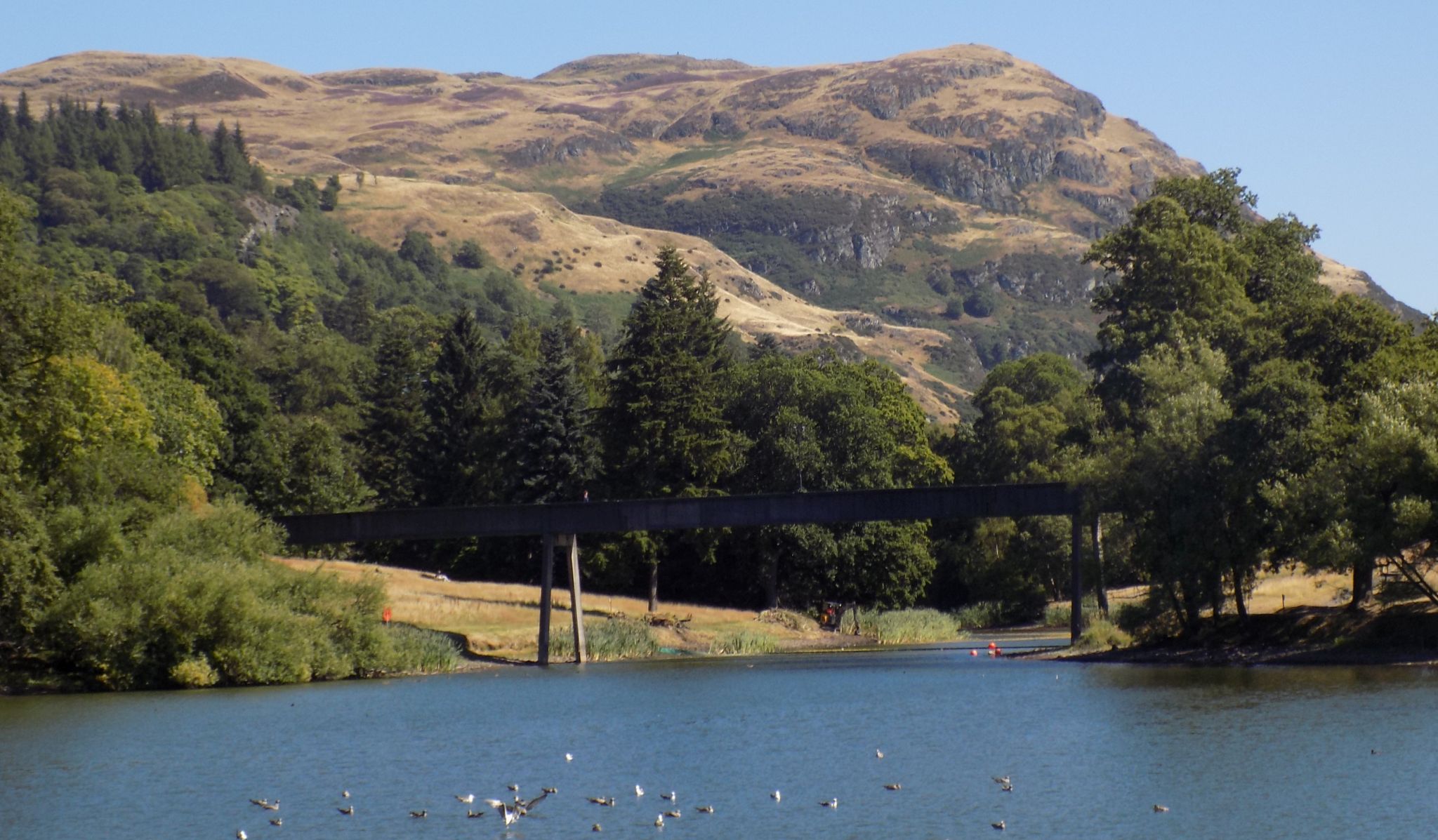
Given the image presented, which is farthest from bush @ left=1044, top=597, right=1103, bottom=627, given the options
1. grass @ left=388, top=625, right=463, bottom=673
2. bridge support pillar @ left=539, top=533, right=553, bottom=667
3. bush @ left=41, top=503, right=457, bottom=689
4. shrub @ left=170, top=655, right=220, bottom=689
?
shrub @ left=170, top=655, right=220, bottom=689

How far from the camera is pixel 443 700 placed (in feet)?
178

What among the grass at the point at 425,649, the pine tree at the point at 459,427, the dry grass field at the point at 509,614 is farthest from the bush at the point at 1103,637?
the pine tree at the point at 459,427

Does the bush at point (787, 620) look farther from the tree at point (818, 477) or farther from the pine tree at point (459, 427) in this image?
the pine tree at point (459, 427)

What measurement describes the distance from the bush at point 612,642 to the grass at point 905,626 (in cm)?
1480

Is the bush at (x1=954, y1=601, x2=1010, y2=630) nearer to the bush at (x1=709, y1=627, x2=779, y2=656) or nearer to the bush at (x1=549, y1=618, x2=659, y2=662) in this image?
the bush at (x1=709, y1=627, x2=779, y2=656)

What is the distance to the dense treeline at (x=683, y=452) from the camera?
2163 inches

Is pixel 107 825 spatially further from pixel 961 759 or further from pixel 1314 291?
pixel 1314 291

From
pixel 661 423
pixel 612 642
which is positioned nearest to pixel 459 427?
pixel 661 423

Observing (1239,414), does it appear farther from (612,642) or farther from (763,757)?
(612,642)

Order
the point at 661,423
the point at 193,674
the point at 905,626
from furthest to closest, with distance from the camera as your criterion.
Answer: the point at 661,423 → the point at 905,626 → the point at 193,674

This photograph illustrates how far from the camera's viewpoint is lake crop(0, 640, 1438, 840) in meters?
30.8

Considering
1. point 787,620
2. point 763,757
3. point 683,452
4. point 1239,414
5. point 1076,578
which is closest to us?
point 763,757

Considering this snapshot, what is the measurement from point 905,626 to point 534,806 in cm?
5930

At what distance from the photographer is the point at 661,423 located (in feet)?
300
